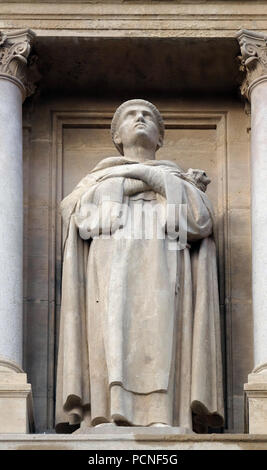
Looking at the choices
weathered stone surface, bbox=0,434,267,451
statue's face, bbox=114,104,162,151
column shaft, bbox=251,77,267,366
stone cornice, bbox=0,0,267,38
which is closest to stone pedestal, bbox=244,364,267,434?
column shaft, bbox=251,77,267,366

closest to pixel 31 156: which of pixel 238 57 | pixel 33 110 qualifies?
pixel 33 110

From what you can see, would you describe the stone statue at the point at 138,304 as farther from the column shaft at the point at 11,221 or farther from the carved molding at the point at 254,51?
the carved molding at the point at 254,51

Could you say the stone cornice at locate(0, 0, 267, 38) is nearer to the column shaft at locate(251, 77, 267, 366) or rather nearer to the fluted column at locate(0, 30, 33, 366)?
the fluted column at locate(0, 30, 33, 366)

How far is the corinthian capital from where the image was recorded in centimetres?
1997

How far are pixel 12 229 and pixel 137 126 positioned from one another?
1267 mm

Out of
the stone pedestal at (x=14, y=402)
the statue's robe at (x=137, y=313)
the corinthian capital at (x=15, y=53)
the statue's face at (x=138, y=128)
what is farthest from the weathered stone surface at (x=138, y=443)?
the corinthian capital at (x=15, y=53)

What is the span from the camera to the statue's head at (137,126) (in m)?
19.7

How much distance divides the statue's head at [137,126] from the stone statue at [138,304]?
0.22 meters

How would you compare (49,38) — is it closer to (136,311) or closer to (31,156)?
(31,156)

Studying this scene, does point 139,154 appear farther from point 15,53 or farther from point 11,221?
point 15,53

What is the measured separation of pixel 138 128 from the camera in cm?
1970

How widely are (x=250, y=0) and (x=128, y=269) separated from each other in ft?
8.58

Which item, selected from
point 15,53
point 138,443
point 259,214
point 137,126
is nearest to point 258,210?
point 259,214

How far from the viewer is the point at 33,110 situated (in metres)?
20.6
